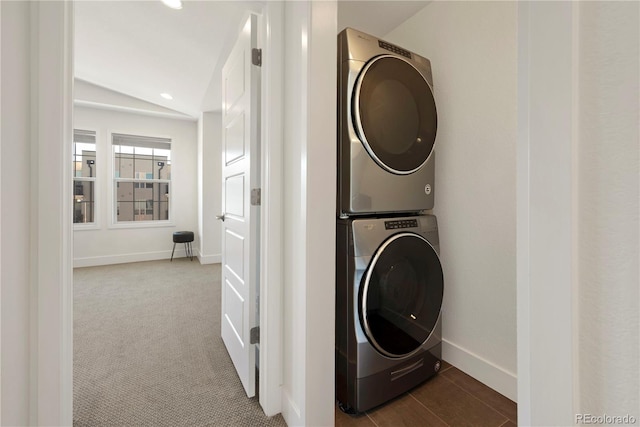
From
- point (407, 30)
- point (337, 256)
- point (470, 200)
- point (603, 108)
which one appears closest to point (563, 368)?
point (603, 108)

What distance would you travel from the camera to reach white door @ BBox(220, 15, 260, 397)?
140cm

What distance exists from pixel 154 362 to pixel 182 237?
3053 millimetres

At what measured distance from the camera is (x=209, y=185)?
14.7ft

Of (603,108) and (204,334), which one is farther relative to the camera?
(204,334)

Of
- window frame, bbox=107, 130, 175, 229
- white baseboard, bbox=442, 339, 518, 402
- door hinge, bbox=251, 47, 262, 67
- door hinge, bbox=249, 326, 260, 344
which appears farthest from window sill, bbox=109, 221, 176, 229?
white baseboard, bbox=442, 339, 518, 402

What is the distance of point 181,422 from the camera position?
126 centimetres

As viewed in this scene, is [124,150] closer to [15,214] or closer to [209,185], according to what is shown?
[209,185]

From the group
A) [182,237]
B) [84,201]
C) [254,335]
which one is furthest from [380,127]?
[84,201]

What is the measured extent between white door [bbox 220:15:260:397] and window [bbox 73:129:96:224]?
3.80 metres

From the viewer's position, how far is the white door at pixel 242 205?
1.40 meters

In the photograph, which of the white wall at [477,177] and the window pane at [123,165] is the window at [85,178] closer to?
the window pane at [123,165]

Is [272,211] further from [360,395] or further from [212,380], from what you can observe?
[212,380]

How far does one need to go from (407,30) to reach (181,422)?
2.71 m

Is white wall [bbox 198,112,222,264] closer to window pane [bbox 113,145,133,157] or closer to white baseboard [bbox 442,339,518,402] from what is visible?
window pane [bbox 113,145,133,157]
